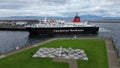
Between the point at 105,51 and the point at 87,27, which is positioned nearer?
the point at 105,51

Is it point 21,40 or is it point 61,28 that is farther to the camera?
point 61,28

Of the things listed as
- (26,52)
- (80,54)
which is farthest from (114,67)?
(26,52)

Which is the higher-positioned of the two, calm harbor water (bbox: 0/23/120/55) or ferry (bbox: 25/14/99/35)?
ferry (bbox: 25/14/99/35)

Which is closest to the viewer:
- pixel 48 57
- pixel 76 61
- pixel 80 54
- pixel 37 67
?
pixel 37 67

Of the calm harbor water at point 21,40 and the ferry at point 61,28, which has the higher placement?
the ferry at point 61,28

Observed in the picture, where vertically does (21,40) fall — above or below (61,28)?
below

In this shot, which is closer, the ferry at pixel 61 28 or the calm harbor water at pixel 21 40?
the calm harbor water at pixel 21 40

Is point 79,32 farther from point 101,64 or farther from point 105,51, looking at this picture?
point 101,64

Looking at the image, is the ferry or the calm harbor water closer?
the calm harbor water

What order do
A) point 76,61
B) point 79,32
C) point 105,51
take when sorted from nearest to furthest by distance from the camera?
point 76,61
point 105,51
point 79,32
